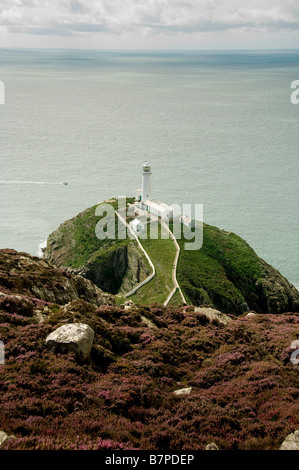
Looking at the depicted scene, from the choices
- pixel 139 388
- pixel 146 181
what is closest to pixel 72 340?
pixel 139 388

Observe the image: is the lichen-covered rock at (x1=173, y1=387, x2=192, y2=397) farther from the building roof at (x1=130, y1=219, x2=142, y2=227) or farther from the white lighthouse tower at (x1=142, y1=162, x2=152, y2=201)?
the white lighthouse tower at (x1=142, y1=162, x2=152, y2=201)

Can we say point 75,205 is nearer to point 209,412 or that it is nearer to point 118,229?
point 118,229

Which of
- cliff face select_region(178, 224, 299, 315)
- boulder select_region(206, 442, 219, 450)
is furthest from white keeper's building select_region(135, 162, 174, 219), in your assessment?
boulder select_region(206, 442, 219, 450)

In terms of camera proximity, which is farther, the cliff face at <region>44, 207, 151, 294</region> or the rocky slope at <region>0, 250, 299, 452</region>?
the cliff face at <region>44, 207, 151, 294</region>

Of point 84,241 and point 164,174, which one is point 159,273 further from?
point 164,174

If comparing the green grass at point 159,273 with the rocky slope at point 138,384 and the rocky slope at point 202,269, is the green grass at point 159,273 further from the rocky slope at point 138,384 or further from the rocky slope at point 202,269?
the rocky slope at point 138,384
